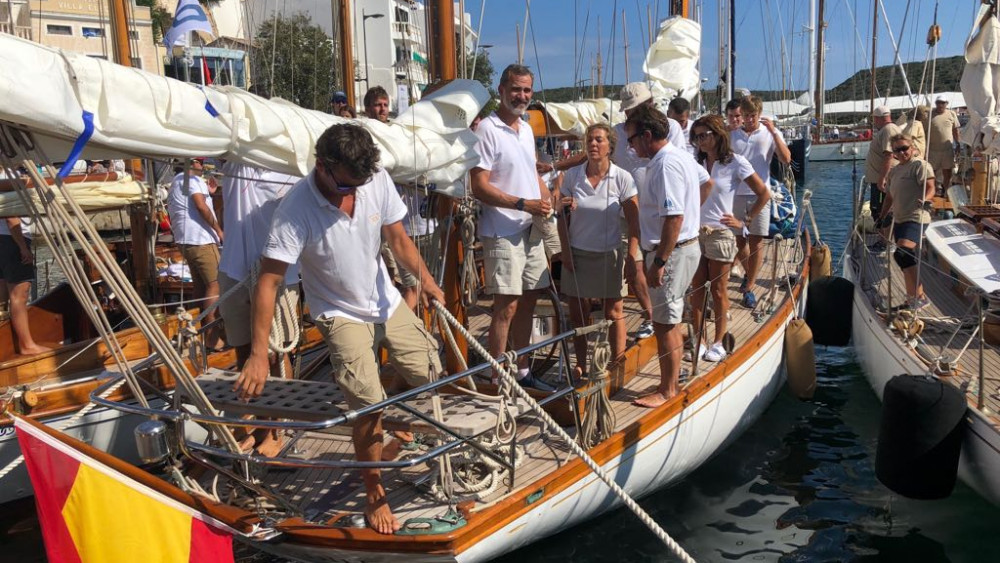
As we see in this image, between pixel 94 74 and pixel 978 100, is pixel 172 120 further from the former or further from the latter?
pixel 978 100

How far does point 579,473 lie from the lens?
461cm

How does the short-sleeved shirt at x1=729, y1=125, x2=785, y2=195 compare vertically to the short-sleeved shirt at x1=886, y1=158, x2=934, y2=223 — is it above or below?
above

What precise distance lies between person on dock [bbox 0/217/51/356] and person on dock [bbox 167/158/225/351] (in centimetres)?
119

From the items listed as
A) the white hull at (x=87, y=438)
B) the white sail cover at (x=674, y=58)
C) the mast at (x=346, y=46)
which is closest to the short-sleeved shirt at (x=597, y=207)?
the white hull at (x=87, y=438)

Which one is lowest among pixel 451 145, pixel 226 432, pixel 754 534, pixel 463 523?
pixel 754 534

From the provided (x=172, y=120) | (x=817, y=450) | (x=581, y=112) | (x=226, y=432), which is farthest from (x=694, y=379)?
(x=581, y=112)

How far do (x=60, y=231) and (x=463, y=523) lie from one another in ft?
7.27

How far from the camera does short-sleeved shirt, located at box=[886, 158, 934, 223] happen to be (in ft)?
24.4

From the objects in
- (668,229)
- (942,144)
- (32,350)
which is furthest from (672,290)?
(942,144)

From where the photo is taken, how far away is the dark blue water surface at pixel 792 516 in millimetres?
5262

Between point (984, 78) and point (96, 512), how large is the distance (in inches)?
357

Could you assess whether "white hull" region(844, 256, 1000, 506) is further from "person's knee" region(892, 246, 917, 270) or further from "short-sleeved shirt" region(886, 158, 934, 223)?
"short-sleeved shirt" region(886, 158, 934, 223)

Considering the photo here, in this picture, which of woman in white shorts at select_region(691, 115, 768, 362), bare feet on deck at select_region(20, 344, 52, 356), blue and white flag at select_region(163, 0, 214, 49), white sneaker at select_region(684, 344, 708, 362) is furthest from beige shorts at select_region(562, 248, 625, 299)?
blue and white flag at select_region(163, 0, 214, 49)

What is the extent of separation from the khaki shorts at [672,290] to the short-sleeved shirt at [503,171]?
3.01ft
